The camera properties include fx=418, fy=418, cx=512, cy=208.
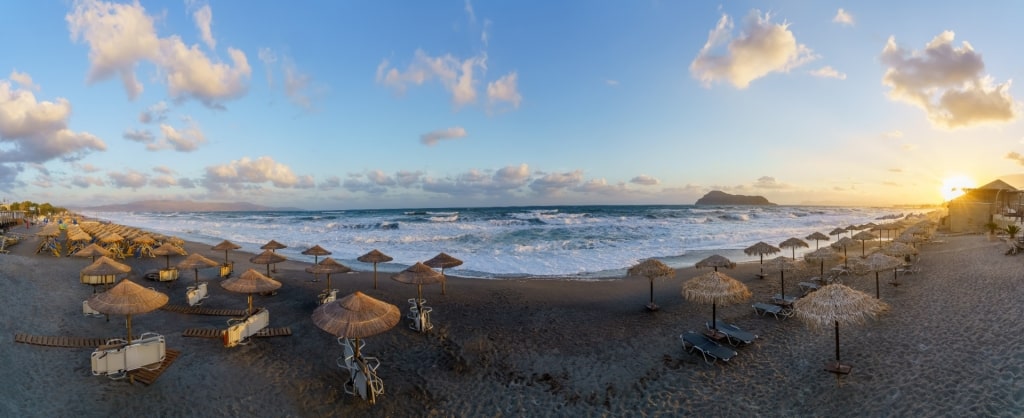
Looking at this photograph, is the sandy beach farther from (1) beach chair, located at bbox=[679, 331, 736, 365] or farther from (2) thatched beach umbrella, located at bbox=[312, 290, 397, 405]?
(2) thatched beach umbrella, located at bbox=[312, 290, 397, 405]

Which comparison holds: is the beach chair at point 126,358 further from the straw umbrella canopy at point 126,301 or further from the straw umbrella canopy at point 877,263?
the straw umbrella canopy at point 877,263

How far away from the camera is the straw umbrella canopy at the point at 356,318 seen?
7.04 meters

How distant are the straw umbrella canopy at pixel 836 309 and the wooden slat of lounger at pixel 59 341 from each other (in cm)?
1480

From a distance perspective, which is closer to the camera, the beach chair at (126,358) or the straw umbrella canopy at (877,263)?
the beach chair at (126,358)

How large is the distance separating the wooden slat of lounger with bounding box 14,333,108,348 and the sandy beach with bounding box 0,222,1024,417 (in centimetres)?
20

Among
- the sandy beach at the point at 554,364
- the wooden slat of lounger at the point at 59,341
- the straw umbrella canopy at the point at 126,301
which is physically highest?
the straw umbrella canopy at the point at 126,301

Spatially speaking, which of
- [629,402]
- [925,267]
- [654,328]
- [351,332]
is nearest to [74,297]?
[351,332]

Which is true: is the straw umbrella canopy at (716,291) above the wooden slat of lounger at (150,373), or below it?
above

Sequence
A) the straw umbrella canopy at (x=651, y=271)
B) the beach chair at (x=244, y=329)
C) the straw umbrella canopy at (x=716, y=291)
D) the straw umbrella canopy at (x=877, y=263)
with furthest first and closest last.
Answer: the straw umbrella canopy at (x=877, y=263)
the straw umbrella canopy at (x=651, y=271)
the straw umbrella canopy at (x=716, y=291)
the beach chair at (x=244, y=329)

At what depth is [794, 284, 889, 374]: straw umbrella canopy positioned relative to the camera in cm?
773

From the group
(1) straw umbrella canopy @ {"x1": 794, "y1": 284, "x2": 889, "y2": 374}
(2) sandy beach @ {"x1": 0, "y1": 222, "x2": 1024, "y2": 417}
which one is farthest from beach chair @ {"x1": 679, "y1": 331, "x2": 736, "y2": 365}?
(1) straw umbrella canopy @ {"x1": 794, "y1": 284, "x2": 889, "y2": 374}

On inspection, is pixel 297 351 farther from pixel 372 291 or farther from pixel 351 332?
pixel 372 291

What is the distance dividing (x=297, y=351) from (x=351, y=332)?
3323mm

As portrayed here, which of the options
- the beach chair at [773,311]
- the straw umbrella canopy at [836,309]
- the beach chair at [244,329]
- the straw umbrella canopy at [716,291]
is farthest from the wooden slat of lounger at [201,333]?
the beach chair at [773,311]
